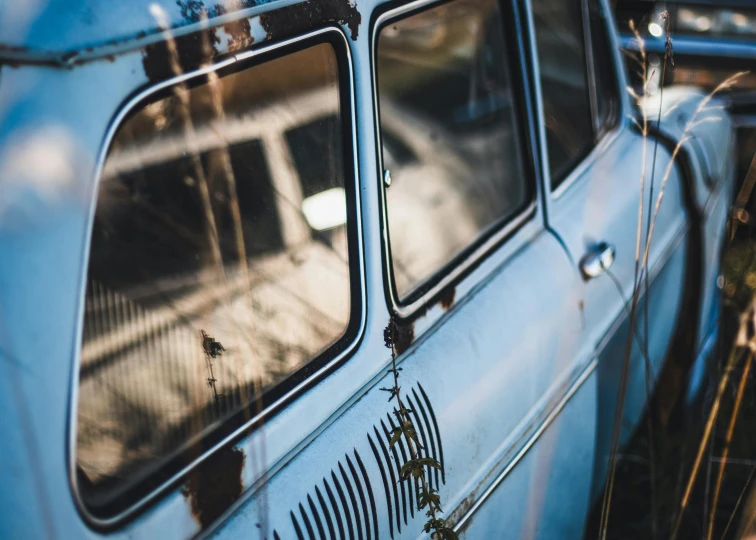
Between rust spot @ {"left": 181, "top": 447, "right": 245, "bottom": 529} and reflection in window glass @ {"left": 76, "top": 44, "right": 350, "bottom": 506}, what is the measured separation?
0.06 meters

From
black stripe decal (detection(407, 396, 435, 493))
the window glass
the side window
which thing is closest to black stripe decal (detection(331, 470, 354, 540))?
black stripe decal (detection(407, 396, 435, 493))

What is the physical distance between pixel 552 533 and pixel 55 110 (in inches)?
61.7

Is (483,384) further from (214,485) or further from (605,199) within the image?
(605,199)

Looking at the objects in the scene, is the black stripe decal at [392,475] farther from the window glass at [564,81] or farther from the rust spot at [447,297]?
the window glass at [564,81]

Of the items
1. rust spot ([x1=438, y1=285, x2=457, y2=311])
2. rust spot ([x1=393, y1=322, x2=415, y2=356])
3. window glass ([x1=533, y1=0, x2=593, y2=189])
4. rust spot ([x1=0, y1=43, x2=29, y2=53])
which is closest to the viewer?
rust spot ([x1=0, y1=43, x2=29, y2=53])

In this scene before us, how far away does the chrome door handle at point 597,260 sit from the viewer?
80.1 inches

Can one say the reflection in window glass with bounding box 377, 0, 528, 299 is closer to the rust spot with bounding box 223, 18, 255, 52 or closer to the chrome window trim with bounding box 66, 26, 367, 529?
the chrome window trim with bounding box 66, 26, 367, 529

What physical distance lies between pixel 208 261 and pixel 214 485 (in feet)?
1.43

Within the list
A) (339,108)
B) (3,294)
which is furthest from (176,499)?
(339,108)

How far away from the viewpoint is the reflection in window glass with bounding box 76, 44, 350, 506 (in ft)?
3.64

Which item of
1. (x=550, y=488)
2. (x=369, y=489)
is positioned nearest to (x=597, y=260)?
(x=550, y=488)

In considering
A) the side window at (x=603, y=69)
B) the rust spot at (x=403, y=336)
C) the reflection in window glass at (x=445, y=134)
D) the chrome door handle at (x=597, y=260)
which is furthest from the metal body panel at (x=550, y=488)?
the side window at (x=603, y=69)

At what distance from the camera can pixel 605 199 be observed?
89.1 inches

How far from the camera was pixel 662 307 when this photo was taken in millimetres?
2633
